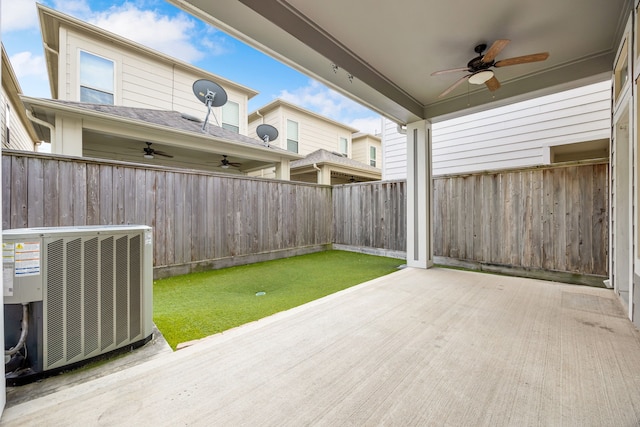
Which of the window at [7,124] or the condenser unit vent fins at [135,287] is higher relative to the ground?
the window at [7,124]

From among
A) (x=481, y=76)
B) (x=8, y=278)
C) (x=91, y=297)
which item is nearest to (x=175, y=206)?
(x=91, y=297)

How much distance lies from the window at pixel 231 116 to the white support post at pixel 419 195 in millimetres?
5709

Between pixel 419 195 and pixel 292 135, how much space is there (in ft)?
21.2

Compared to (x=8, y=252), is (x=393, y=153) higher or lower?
higher

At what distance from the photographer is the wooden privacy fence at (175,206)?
3.02 metres

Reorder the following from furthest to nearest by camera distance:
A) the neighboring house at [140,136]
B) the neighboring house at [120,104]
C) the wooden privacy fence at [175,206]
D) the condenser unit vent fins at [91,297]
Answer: the neighboring house at [120,104]
the neighboring house at [140,136]
the wooden privacy fence at [175,206]
the condenser unit vent fins at [91,297]

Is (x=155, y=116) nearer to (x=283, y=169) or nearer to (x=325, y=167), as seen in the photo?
(x=283, y=169)

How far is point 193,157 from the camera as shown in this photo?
23.0ft

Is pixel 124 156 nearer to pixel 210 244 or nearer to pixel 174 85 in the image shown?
pixel 174 85

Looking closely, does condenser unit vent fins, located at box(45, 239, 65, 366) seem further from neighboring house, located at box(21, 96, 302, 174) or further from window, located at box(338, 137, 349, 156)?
window, located at box(338, 137, 349, 156)

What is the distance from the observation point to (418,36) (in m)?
2.61

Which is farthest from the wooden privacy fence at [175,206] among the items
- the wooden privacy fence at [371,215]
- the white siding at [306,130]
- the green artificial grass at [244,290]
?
the white siding at [306,130]

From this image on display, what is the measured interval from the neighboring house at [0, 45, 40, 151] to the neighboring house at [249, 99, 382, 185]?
19.4ft

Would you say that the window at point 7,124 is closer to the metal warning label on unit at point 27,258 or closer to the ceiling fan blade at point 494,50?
the metal warning label on unit at point 27,258
